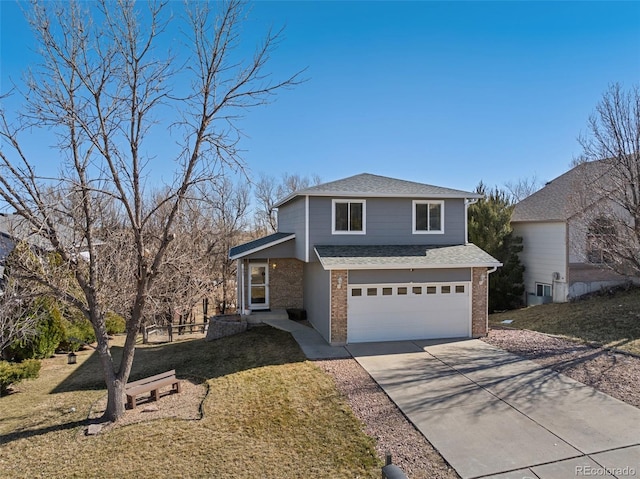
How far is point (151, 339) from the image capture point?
1852cm

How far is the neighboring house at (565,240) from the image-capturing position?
1622cm

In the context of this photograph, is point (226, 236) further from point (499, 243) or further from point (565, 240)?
point (565, 240)

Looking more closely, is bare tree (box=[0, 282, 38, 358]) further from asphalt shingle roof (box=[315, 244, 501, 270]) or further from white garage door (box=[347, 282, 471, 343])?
white garage door (box=[347, 282, 471, 343])

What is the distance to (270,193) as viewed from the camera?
35.2m

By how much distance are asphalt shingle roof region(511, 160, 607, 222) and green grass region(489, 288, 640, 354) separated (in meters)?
4.22

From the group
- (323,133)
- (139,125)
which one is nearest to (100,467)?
(139,125)

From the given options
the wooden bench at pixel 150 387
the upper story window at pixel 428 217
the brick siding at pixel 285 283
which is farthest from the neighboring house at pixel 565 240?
the wooden bench at pixel 150 387

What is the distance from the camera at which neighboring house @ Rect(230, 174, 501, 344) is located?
12312 millimetres

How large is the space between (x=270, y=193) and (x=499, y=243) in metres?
21.3

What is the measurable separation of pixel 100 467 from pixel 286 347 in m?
6.42

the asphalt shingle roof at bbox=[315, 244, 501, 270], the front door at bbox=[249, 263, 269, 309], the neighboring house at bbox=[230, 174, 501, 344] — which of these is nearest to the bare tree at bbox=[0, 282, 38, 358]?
the neighboring house at bbox=[230, 174, 501, 344]

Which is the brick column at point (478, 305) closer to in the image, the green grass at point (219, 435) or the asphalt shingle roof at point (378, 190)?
the asphalt shingle roof at point (378, 190)

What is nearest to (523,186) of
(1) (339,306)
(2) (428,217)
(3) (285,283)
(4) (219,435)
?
(2) (428,217)

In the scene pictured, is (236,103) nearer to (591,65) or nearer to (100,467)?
(100,467)
